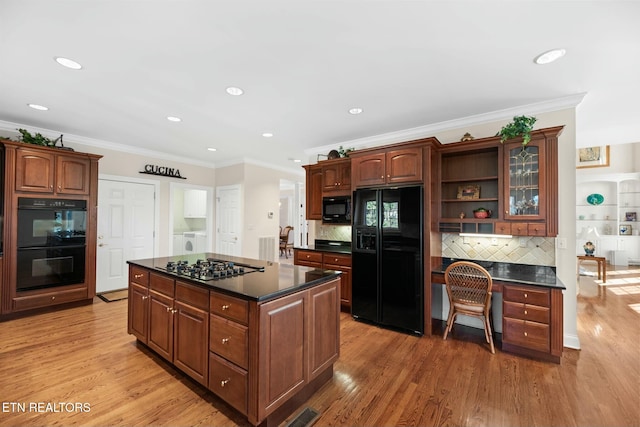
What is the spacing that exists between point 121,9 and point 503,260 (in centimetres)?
418

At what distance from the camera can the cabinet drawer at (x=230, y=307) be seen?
1.77m

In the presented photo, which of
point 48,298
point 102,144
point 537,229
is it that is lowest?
point 48,298

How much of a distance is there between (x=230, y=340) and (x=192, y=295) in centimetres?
51

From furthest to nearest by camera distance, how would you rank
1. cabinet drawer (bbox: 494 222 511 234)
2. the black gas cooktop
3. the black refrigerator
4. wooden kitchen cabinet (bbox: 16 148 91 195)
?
wooden kitchen cabinet (bbox: 16 148 91 195)
the black refrigerator
cabinet drawer (bbox: 494 222 511 234)
the black gas cooktop

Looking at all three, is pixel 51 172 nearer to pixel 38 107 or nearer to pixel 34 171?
pixel 34 171

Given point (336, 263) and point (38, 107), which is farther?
point (336, 263)

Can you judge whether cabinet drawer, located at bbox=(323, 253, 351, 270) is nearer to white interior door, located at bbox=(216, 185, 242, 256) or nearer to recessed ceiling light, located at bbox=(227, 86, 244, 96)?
white interior door, located at bbox=(216, 185, 242, 256)

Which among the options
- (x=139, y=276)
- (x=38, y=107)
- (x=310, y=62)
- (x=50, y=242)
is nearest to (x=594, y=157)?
(x=310, y=62)

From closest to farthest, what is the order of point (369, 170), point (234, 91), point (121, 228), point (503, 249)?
point (234, 91) → point (503, 249) → point (369, 170) → point (121, 228)

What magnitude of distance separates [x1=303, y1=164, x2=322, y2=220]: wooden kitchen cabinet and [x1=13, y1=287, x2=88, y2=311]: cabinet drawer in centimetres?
352

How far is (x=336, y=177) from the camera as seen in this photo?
4.44 meters

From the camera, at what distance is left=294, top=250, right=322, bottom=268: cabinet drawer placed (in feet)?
14.3

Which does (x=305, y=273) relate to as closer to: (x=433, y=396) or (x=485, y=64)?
(x=433, y=396)

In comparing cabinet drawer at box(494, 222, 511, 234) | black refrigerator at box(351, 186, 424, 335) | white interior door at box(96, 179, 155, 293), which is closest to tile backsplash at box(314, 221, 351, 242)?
black refrigerator at box(351, 186, 424, 335)
